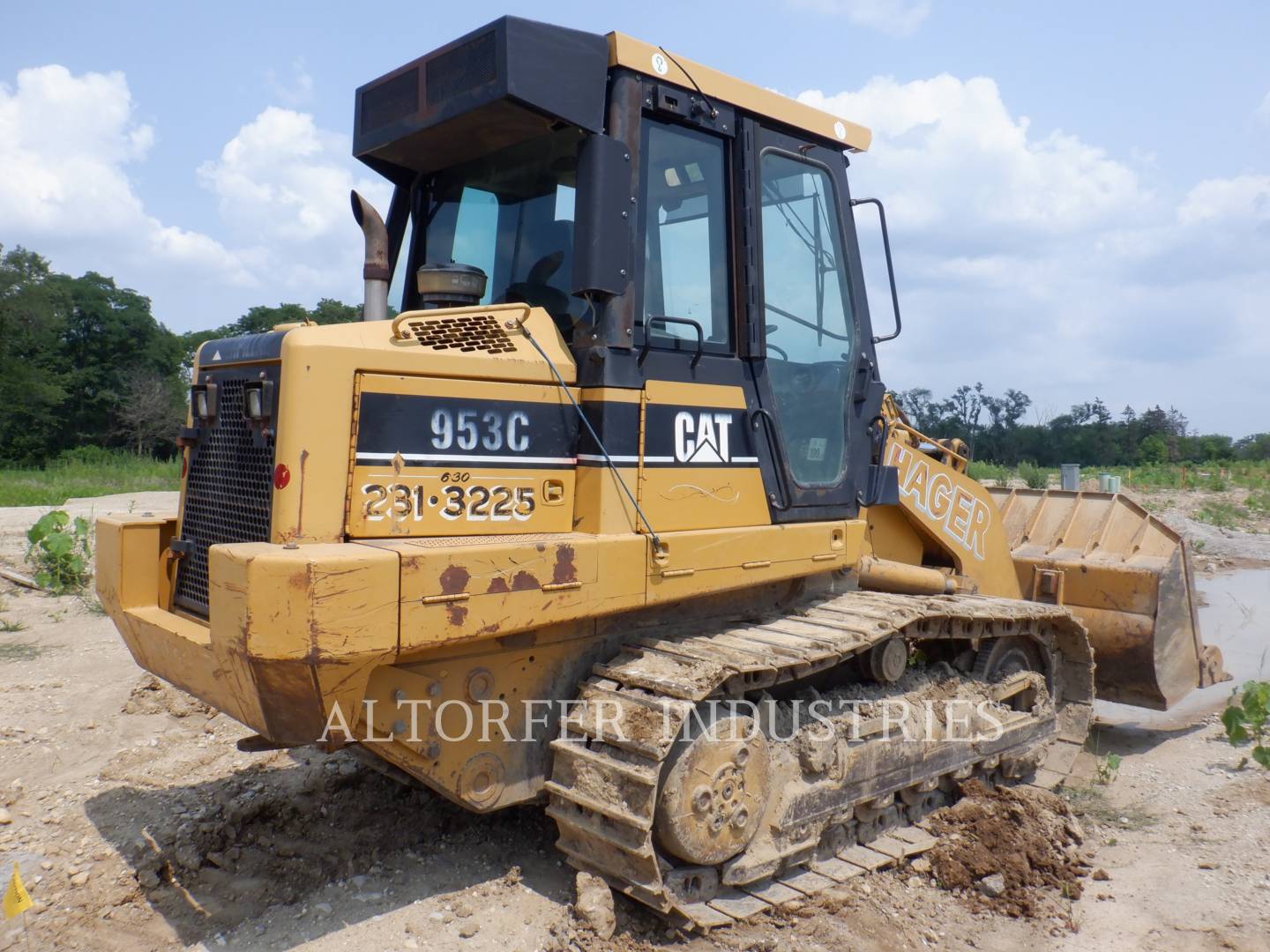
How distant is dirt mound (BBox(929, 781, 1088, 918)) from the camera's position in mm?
4203

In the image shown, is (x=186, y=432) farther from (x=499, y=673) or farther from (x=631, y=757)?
(x=631, y=757)

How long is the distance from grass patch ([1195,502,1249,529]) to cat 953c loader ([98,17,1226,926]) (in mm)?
15401

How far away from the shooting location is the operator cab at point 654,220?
365cm

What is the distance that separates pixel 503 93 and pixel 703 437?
1.45 m

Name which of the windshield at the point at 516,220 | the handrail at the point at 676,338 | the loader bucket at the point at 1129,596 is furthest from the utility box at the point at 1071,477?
the windshield at the point at 516,220

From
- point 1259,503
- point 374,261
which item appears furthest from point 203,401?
point 1259,503

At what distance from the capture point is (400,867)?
4.14 m

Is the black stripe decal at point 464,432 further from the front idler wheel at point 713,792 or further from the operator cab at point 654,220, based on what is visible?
the front idler wheel at point 713,792

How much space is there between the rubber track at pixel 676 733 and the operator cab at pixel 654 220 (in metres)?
0.55

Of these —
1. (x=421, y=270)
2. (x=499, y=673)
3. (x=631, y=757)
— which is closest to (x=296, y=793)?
(x=499, y=673)

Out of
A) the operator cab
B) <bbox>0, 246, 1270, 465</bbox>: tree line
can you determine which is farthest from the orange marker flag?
<bbox>0, 246, 1270, 465</bbox>: tree line

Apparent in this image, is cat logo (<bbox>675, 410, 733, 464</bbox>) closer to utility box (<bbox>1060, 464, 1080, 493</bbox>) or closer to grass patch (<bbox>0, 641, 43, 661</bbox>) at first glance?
utility box (<bbox>1060, 464, 1080, 493</bbox>)

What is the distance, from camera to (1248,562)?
1348cm

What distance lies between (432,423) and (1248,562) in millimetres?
13406
